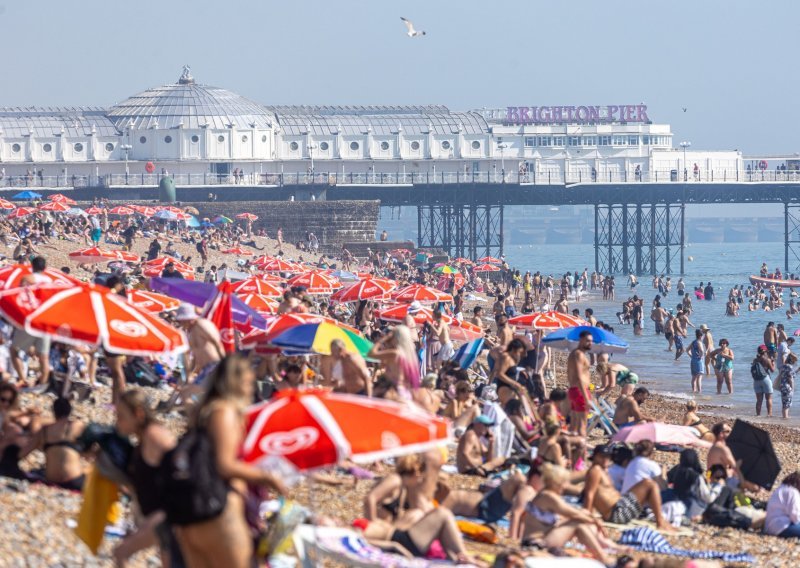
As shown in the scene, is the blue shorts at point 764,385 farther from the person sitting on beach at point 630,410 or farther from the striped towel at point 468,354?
the person sitting on beach at point 630,410

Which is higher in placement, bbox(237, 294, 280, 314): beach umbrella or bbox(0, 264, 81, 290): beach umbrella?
bbox(0, 264, 81, 290): beach umbrella

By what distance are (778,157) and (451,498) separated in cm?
8395

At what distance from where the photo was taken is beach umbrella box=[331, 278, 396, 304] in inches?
842

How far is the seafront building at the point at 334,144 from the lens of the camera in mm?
74625

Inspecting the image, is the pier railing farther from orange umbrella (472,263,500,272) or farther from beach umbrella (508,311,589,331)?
beach umbrella (508,311,589,331)

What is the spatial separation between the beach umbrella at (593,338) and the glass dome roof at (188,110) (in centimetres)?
5951

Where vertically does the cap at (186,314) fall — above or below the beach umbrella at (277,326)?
above

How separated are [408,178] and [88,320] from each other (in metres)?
65.4

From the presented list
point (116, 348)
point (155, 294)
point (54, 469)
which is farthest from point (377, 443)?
point (155, 294)

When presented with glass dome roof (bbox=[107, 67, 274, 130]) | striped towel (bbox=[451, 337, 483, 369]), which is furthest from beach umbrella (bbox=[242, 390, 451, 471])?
glass dome roof (bbox=[107, 67, 274, 130])

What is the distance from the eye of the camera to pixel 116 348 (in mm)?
9531

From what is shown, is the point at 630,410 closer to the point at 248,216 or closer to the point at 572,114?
the point at 248,216

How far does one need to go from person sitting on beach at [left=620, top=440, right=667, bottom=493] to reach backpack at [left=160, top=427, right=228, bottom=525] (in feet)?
19.1

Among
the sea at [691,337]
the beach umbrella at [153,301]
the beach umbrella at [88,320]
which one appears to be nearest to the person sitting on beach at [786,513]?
the beach umbrella at [88,320]
